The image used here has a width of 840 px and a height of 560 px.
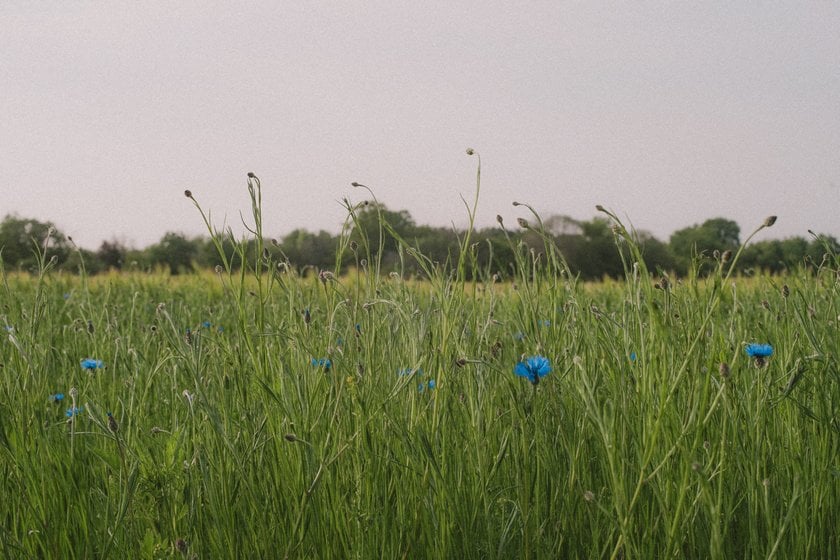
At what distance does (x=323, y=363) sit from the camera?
1530mm

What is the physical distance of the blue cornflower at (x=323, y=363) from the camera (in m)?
1.54

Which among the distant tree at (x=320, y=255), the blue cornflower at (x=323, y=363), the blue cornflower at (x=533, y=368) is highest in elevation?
the distant tree at (x=320, y=255)

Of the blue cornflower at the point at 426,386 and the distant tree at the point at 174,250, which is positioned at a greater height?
the distant tree at the point at 174,250

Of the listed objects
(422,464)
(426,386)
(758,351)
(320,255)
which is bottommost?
(422,464)

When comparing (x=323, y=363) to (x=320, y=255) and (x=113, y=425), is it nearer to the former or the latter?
(x=113, y=425)

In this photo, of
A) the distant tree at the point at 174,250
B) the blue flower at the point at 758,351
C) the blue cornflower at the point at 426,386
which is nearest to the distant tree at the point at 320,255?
the blue cornflower at the point at 426,386

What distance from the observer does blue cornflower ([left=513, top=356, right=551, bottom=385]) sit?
1.28 m

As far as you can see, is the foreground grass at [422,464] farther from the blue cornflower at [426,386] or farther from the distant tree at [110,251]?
the distant tree at [110,251]

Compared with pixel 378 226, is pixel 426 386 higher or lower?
lower

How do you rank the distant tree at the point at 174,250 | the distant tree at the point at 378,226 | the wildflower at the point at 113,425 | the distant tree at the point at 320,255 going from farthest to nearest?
the distant tree at the point at 174,250 → the distant tree at the point at 320,255 → the distant tree at the point at 378,226 → the wildflower at the point at 113,425

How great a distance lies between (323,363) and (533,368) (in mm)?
472

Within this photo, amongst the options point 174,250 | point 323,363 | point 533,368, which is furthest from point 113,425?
point 174,250

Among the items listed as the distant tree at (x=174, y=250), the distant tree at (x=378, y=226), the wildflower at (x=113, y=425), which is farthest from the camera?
the distant tree at (x=174, y=250)

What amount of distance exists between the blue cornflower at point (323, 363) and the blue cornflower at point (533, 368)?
0.44 m
